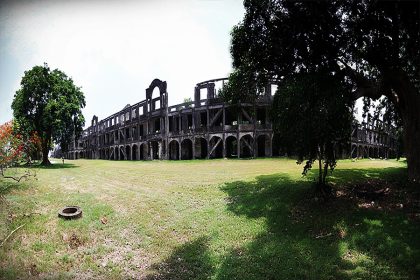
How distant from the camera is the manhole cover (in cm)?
1093

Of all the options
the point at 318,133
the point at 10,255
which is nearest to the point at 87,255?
the point at 10,255

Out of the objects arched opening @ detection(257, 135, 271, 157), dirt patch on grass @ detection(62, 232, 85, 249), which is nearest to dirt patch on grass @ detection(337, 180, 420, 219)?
dirt patch on grass @ detection(62, 232, 85, 249)

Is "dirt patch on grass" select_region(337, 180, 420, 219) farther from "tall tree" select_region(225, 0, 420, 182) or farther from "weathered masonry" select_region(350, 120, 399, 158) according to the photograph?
"weathered masonry" select_region(350, 120, 399, 158)

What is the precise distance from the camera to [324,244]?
28.6 ft

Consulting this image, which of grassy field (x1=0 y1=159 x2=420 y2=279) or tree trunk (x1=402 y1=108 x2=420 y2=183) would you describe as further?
tree trunk (x1=402 y1=108 x2=420 y2=183)

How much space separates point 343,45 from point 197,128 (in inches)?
1155

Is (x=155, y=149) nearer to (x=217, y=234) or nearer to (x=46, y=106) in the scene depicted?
(x=46, y=106)

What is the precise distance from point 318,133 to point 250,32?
593 cm

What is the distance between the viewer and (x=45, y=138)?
2989 cm

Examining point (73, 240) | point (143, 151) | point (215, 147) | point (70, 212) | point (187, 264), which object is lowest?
point (187, 264)

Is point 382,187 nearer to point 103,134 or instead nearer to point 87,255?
point 87,255

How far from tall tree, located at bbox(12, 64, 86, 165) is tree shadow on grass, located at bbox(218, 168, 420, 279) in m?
22.8

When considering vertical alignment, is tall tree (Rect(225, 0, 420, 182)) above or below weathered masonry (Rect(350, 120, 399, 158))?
above

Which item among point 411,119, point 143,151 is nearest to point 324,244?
point 411,119
